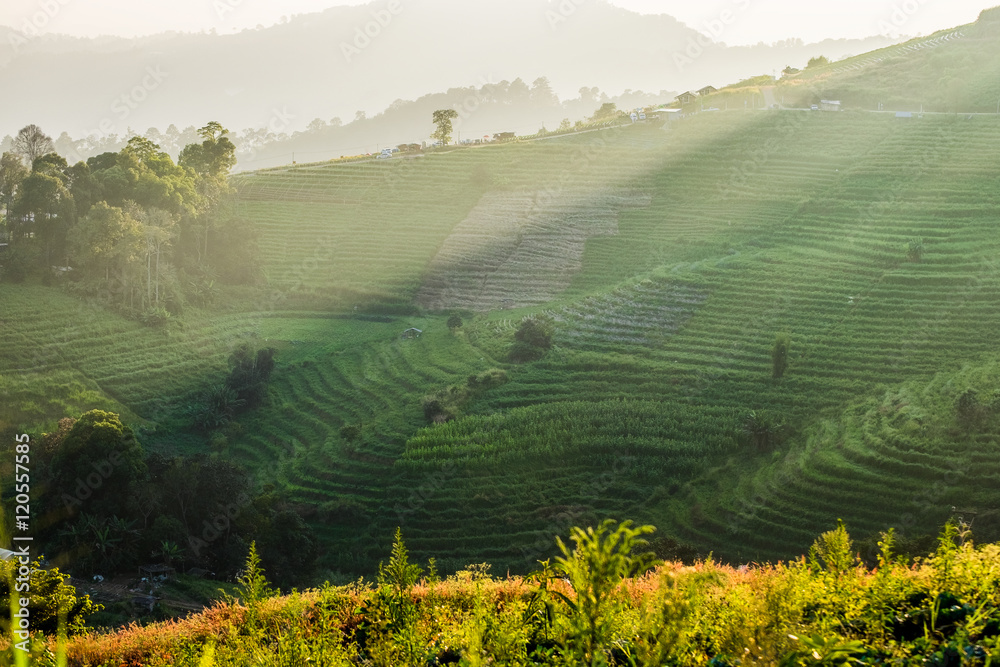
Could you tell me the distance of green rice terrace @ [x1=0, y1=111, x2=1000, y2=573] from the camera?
21.8 metres

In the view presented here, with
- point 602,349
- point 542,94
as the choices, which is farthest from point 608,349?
point 542,94

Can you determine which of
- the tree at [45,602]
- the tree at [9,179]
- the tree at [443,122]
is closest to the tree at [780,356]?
the tree at [45,602]

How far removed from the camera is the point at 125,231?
35375 mm

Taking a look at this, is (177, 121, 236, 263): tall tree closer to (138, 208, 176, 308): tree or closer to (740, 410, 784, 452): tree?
(138, 208, 176, 308): tree

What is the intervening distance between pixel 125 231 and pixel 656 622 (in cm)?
3429

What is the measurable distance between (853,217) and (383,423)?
26020 mm

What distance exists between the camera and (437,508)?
2298 centimetres

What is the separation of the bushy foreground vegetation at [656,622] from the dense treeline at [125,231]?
98.0ft

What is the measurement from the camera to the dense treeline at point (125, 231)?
3562 cm

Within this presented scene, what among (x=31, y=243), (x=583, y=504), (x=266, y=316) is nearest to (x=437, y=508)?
(x=583, y=504)

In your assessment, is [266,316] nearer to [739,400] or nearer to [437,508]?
[437,508]

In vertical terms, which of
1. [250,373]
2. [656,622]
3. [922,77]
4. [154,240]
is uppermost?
[922,77]

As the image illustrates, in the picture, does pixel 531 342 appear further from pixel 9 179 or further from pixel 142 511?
pixel 9 179

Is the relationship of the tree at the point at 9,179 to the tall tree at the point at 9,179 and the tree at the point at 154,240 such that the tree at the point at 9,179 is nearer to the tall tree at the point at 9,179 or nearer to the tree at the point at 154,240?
the tall tree at the point at 9,179
